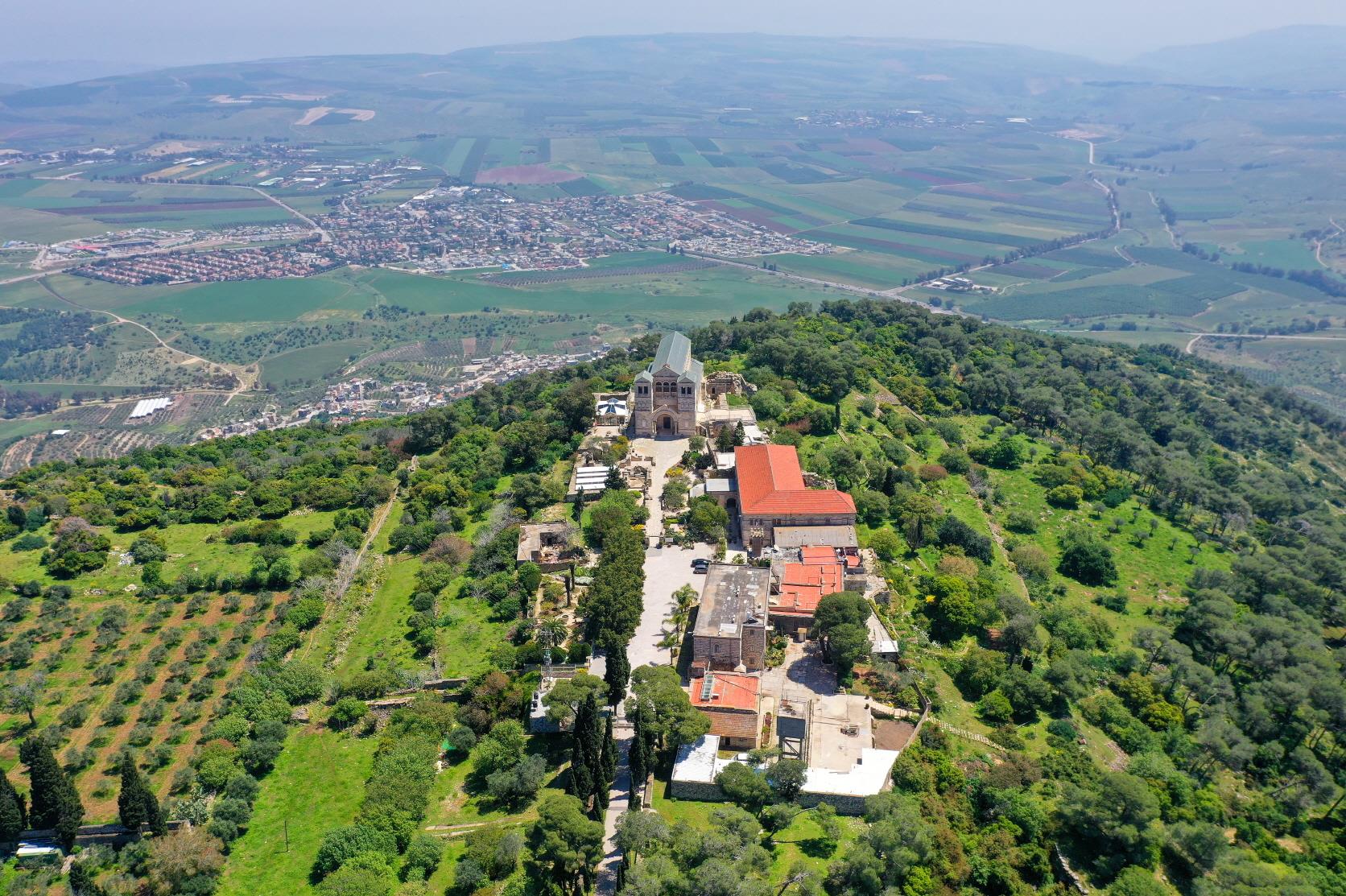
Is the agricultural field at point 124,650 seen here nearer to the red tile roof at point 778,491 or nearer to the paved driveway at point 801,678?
the paved driveway at point 801,678

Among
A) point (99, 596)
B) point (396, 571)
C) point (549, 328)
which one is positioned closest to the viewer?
point (99, 596)

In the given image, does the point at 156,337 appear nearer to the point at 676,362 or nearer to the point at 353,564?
the point at 353,564

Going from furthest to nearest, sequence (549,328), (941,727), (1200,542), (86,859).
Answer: (549,328) < (1200,542) < (941,727) < (86,859)

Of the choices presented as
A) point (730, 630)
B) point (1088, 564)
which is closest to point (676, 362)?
point (730, 630)

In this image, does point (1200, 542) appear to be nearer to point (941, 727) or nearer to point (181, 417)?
point (941, 727)

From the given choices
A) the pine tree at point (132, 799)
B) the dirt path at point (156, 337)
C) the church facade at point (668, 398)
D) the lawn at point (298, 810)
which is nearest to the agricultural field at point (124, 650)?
the pine tree at point (132, 799)

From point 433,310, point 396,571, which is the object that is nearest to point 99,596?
point 396,571

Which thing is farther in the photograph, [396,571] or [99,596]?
[396,571]
